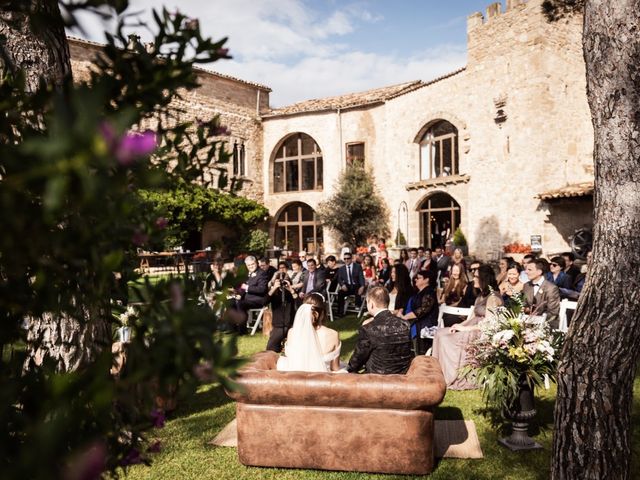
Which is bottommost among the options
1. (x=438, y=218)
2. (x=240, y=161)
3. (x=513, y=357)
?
(x=513, y=357)

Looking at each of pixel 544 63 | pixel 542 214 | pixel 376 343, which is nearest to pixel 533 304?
pixel 376 343

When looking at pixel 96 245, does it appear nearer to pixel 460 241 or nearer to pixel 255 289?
pixel 255 289

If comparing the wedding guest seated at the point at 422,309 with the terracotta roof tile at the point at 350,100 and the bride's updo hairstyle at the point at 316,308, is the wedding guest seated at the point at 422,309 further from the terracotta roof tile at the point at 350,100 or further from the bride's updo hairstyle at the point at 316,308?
the terracotta roof tile at the point at 350,100

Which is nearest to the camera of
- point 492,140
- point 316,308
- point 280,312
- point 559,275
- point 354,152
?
point 316,308

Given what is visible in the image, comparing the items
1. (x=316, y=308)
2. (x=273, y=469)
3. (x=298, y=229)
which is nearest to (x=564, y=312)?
(x=316, y=308)

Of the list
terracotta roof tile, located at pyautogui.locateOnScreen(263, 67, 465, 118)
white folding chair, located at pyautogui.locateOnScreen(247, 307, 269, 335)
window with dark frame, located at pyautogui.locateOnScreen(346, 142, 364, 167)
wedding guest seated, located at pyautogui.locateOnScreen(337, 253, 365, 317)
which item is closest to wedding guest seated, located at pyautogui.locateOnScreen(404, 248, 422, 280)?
wedding guest seated, located at pyautogui.locateOnScreen(337, 253, 365, 317)

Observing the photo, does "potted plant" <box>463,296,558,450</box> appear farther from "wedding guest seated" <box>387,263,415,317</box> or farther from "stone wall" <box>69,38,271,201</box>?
"stone wall" <box>69,38,271,201</box>

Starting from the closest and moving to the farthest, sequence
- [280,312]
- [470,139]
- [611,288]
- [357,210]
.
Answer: [611,288], [280,312], [470,139], [357,210]

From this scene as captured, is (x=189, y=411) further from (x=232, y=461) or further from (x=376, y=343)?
(x=376, y=343)

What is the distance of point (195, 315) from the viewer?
0.81m

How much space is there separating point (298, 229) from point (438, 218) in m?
6.64

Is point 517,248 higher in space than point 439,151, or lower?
lower

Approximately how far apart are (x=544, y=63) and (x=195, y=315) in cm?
1535

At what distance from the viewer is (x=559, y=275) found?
7449 millimetres
